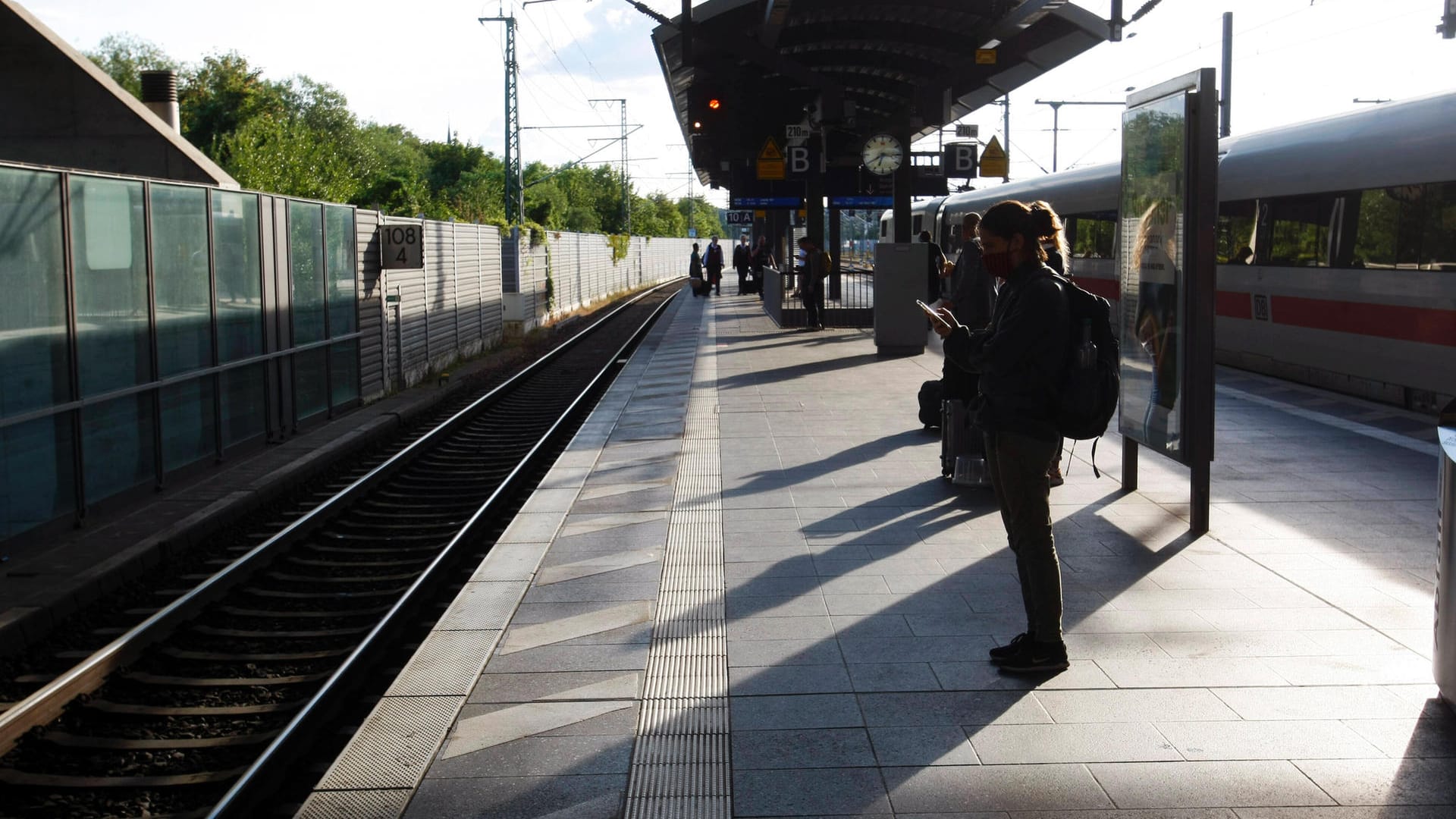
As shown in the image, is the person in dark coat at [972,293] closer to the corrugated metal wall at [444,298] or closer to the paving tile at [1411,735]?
the paving tile at [1411,735]

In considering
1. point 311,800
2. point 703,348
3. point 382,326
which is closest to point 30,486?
point 311,800

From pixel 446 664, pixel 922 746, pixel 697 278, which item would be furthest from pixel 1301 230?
pixel 697 278

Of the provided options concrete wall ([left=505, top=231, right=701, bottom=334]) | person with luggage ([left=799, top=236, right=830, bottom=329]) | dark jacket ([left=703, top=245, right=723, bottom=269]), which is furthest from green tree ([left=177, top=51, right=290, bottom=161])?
person with luggage ([left=799, top=236, right=830, bottom=329])

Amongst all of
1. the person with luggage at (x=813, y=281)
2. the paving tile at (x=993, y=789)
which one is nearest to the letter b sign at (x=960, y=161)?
the person with luggage at (x=813, y=281)

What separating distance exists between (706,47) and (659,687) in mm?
13246

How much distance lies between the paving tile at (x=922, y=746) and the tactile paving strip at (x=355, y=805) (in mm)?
1487

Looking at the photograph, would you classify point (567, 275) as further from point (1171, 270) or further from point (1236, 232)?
point (1171, 270)

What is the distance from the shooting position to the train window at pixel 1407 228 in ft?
37.6

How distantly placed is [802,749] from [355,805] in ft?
4.57

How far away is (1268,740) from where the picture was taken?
4297 mm

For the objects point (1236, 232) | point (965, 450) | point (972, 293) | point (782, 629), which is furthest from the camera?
point (1236, 232)

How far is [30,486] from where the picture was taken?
25.9 feet

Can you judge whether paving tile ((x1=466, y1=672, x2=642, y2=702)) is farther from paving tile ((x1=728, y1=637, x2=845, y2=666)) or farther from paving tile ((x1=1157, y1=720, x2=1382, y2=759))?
paving tile ((x1=1157, y1=720, x2=1382, y2=759))

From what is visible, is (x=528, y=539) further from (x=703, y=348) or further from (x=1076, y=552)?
(x=703, y=348)
